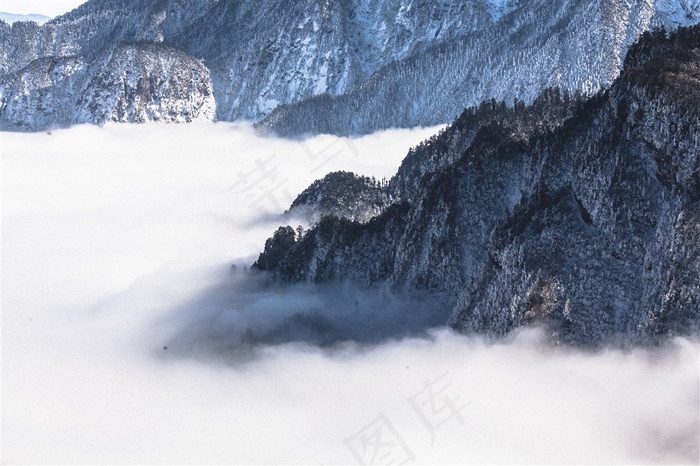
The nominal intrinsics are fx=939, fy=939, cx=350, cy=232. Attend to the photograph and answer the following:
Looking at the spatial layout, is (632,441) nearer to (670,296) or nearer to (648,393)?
(648,393)

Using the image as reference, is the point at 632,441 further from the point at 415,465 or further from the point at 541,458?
the point at 415,465

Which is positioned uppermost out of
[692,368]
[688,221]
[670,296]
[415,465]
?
[688,221]

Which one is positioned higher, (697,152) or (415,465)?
(697,152)

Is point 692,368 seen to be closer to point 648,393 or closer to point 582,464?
point 648,393

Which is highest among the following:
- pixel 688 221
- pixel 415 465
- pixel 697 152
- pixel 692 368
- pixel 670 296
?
pixel 697 152

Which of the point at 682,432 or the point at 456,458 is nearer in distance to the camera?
the point at 682,432

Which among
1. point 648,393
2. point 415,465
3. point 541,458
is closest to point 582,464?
point 541,458

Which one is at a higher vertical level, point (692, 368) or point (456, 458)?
point (692, 368)

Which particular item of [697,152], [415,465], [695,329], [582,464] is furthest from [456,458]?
[697,152]

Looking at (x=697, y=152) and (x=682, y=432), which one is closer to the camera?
(x=682, y=432)
